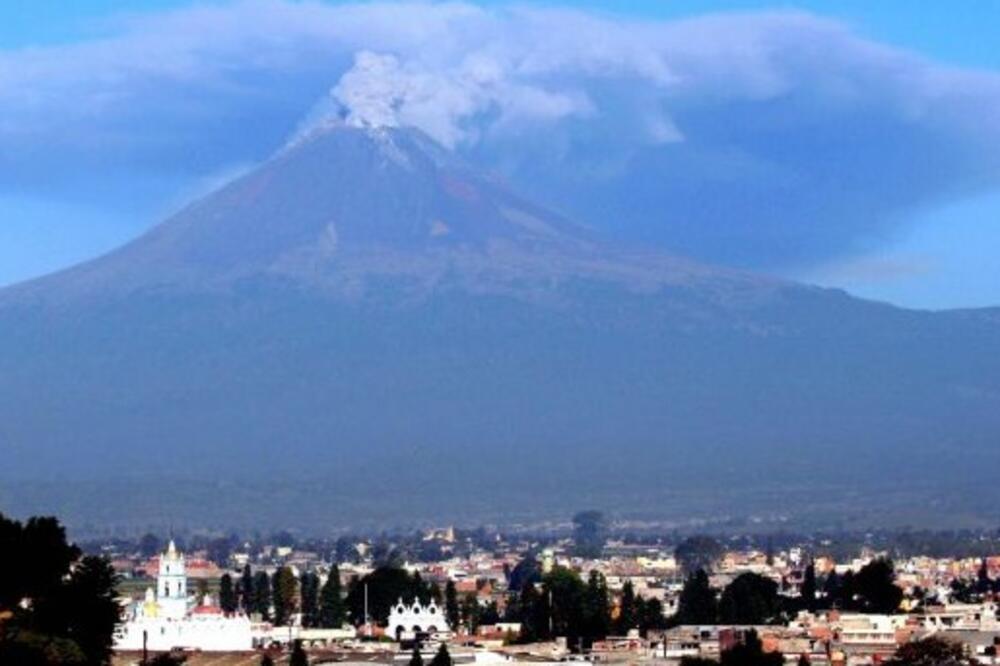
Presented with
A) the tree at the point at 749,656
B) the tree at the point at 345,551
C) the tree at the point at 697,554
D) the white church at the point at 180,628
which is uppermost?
the tree at the point at 345,551

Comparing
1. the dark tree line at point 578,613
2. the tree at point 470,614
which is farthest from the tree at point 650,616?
the tree at point 470,614

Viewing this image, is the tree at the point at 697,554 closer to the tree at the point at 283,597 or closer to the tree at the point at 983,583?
the tree at the point at 983,583

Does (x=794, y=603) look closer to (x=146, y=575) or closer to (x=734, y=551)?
(x=146, y=575)

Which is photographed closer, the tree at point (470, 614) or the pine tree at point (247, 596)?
the tree at point (470, 614)

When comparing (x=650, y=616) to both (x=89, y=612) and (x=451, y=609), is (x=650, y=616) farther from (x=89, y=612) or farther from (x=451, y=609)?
(x=89, y=612)

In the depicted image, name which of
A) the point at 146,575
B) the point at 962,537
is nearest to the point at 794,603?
the point at 146,575

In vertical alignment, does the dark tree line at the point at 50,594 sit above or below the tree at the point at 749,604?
below

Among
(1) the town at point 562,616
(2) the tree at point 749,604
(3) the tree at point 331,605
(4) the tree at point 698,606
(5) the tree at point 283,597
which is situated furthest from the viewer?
(5) the tree at point 283,597

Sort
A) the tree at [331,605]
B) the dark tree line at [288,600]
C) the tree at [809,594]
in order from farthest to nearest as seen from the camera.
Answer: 1. the tree at [809,594]
2. the dark tree line at [288,600]
3. the tree at [331,605]
